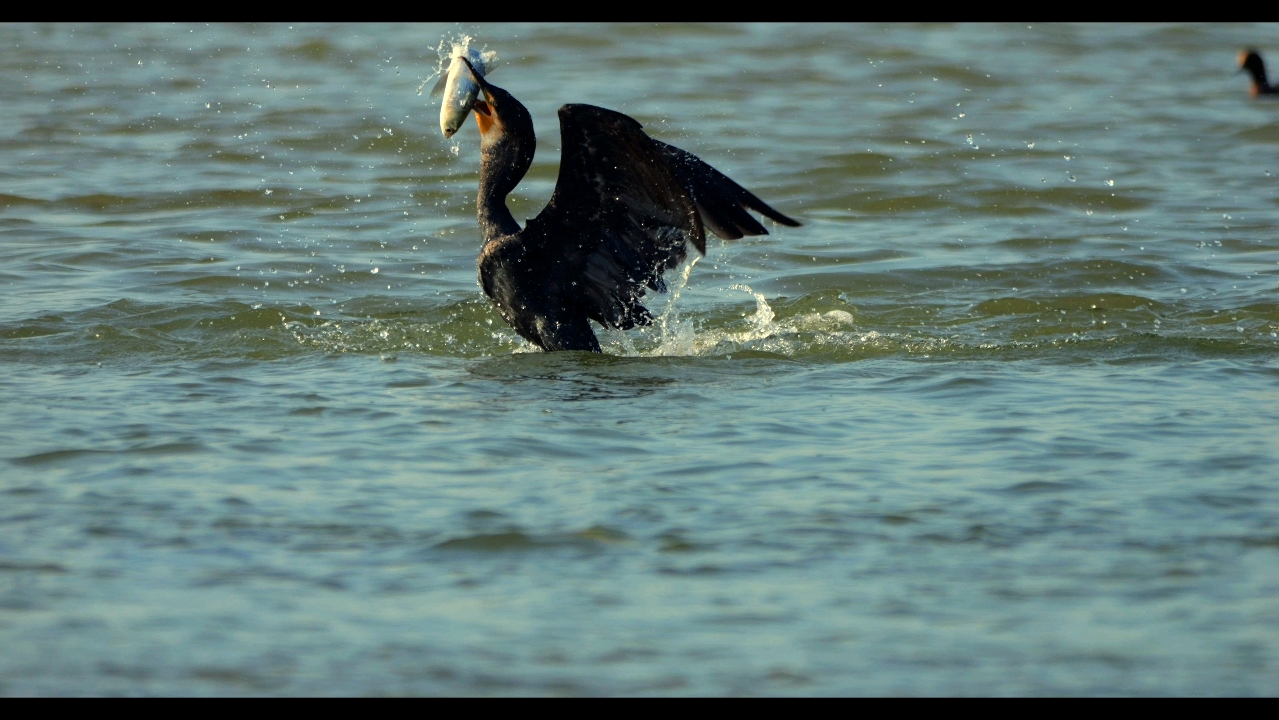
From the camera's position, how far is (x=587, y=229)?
6203 millimetres

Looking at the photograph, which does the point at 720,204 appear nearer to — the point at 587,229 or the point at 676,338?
the point at 587,229

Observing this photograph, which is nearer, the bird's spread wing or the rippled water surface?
the rippled water surface

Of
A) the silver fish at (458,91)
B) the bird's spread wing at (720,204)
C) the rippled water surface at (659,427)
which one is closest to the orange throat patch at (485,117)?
the silver fish at (458,91)

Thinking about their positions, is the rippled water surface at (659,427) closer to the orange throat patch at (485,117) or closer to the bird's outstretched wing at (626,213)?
the bird's outstretched wing at (626,213)

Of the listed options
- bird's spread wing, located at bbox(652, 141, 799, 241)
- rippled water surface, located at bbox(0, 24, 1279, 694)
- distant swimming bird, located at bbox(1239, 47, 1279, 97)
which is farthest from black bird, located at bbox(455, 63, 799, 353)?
distant swimming bird, located at bbox(1239, 47, 1279, 97)

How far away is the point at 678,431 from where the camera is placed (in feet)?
17.7

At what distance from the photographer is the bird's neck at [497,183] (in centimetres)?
636

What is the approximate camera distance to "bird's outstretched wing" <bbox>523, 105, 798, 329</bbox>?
19.1ft

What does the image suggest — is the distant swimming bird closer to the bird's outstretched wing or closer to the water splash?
the bird's outstretched wing

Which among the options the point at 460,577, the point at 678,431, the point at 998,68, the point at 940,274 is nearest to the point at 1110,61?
the point at 998,68

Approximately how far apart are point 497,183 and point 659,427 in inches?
59.3

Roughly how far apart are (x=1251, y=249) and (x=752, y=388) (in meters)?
4.34

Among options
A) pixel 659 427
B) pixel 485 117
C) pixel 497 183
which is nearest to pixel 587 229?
pixel 497 183

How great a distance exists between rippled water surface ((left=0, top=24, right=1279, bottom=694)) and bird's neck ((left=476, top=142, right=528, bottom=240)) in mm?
562
